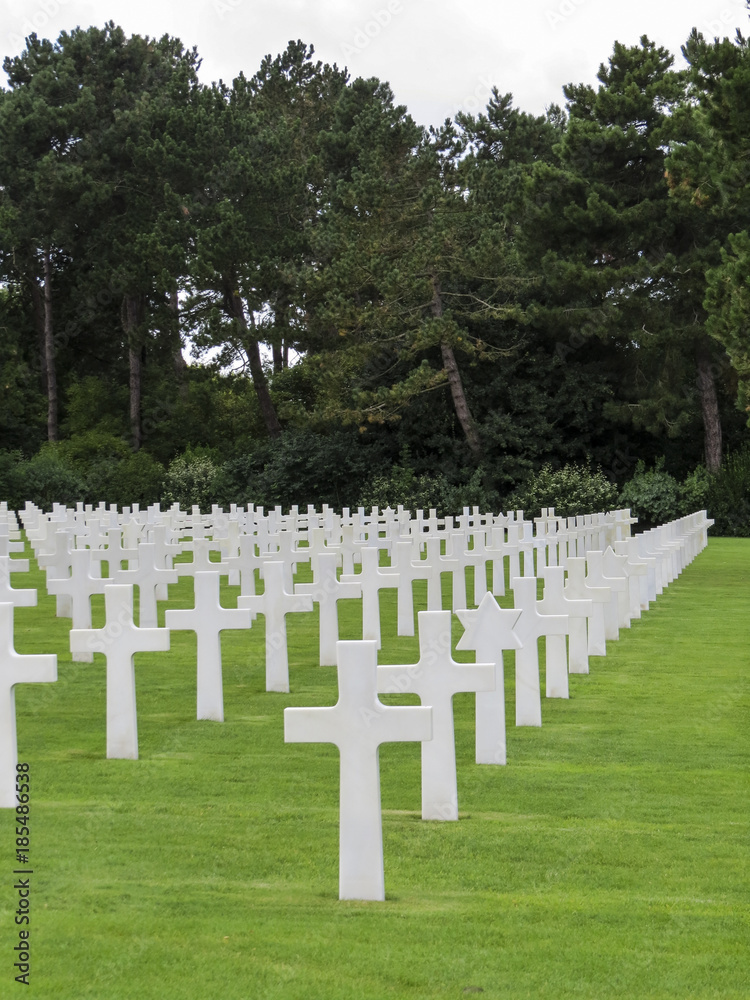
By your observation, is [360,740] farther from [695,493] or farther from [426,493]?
[695,493]

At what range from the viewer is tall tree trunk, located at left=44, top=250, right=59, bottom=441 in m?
45.3

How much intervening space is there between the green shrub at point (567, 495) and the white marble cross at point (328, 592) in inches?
838

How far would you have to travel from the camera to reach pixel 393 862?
5.13 meters

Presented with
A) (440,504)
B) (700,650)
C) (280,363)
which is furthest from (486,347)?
(700,650)

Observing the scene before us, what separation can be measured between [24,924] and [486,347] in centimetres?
3464

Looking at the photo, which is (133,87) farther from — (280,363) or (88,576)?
(88,576)

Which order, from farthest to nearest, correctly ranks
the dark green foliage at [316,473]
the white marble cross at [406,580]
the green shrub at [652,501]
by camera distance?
the dark green foliage at [316,473], the green shrub at [652,501], the white marble cross at [406,580]

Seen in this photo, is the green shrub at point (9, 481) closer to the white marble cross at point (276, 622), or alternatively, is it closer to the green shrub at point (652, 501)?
the green shrub at point (652, 501)

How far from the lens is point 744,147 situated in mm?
19141

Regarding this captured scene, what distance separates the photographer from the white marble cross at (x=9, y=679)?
580 centimetres

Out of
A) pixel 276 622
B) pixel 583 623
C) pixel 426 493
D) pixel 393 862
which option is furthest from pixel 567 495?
pixel 393 862

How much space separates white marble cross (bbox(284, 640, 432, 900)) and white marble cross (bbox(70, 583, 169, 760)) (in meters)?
2.33

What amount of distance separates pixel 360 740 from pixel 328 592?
17.6 ft

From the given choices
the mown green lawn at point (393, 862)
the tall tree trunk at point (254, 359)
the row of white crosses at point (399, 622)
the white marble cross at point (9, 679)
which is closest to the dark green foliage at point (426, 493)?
the tall tree trunk at point (254, 359)
